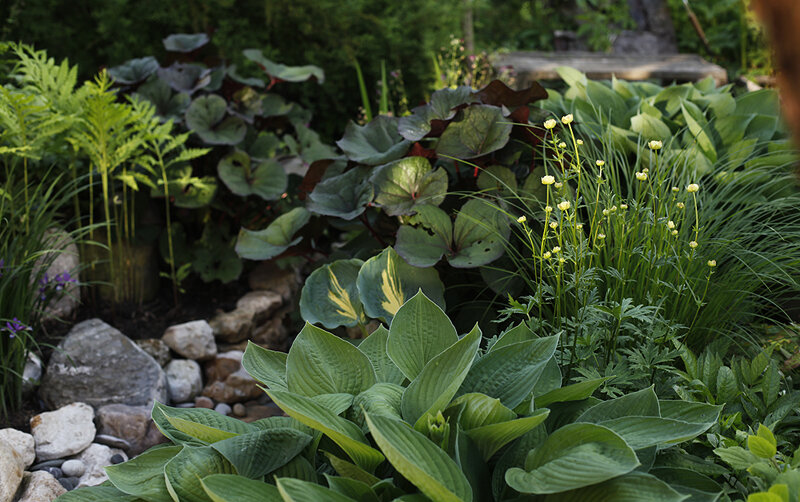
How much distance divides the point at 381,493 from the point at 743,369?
0.99 metres

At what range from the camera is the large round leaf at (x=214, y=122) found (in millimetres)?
3319

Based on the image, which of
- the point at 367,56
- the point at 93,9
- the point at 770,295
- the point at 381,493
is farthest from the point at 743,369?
the point at 93,9

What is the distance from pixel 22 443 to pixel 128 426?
0.37 meters

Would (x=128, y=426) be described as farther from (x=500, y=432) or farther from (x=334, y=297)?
(x=500, y=432)

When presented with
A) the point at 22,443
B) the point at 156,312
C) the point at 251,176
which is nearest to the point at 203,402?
the point at 156,312

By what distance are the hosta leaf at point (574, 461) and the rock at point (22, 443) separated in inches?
64.1

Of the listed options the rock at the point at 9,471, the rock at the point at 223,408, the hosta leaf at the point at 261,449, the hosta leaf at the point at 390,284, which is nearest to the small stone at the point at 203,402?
the rock at the point at 223,408

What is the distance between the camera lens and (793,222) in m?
2.19

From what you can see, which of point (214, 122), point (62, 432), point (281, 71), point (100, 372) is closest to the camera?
point (62, 432)

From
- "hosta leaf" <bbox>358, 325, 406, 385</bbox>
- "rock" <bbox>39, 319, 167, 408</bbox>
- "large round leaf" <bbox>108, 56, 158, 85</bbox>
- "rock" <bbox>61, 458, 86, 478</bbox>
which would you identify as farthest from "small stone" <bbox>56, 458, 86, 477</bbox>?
"large round leaf" <bbox>108, 56, 158, 85</bbox>

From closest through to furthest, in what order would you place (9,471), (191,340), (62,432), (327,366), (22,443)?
1. (327,366)
2. (9,471)
3. (22,443)
4. (62,432)
5. (191,340)

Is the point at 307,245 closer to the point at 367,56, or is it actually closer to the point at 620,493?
the point at 620,493

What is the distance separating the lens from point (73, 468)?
226cm

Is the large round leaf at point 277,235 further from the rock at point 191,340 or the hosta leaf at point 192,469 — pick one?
the hosta leaf at point 192,469
